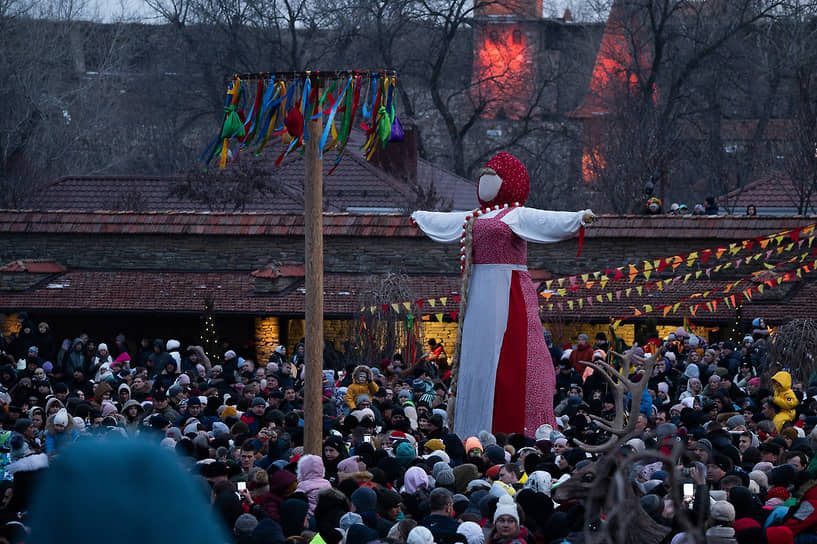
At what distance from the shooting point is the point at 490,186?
1251cm

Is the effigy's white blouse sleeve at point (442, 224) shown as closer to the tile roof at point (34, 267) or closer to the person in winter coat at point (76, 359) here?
the person in winter coat at point (76, 359)

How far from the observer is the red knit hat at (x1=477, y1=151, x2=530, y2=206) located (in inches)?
492

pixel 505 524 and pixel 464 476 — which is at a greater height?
pixel 505 524

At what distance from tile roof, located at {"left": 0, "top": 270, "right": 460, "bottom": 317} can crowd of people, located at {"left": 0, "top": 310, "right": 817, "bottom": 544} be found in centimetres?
369

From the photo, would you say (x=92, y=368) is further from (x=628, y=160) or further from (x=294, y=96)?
(x=628, y=160)

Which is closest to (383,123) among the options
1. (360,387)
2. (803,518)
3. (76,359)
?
(803,518)

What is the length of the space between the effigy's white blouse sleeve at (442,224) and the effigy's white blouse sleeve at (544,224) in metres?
0.59

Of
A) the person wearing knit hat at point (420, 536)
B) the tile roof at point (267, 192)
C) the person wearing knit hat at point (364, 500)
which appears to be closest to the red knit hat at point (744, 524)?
the person wearing knit hat at point (420, 536)

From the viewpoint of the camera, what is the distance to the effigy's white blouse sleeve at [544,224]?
1172 cm

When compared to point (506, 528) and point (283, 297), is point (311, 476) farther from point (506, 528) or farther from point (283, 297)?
point (283, 297)

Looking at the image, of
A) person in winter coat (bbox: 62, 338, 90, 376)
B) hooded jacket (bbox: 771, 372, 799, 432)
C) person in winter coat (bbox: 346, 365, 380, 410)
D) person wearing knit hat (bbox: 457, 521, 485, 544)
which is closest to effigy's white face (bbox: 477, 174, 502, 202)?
person in winter coat (bbox: 346, 365, 380, 410)

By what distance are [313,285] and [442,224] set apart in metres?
3.74

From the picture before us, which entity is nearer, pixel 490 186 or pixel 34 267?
pixel 490 186

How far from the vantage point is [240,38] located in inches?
1806
